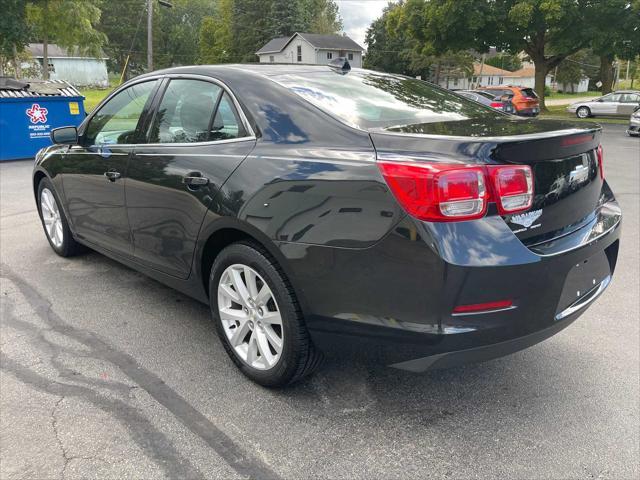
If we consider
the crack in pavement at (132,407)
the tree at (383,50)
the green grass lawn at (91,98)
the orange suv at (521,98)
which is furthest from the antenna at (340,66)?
the tree at (383,50)

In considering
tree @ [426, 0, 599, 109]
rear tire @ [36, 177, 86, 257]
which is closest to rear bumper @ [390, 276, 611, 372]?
rear tire @ [36, 177, 86, 257]

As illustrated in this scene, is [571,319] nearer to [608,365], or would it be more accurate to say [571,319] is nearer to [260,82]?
[608,365]

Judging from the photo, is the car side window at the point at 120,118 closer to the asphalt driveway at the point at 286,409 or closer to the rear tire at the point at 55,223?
the rear tire at the point at 55,223

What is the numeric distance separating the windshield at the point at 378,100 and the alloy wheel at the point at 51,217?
3.03m

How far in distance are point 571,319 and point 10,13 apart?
2438 cm

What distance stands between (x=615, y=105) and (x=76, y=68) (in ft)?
212

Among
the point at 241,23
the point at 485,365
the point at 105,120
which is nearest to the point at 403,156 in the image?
the point at 485,365

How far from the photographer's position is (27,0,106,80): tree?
23750 mm

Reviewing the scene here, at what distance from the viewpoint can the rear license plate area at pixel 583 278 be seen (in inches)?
95.0

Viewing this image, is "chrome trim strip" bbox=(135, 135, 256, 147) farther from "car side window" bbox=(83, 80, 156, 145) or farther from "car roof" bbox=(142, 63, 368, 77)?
"car roof" bbox=(142, 63, 368, 77)

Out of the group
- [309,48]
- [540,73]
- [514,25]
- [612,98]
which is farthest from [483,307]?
[309,48]

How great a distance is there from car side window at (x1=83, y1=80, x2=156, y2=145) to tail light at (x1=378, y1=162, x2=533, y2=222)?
2276 mm

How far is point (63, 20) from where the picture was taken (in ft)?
80.0

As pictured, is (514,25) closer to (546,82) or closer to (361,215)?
(361,215)
